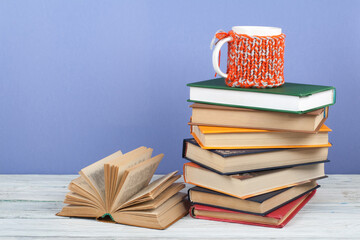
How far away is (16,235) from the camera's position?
92 cm

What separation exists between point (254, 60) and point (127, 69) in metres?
0.48

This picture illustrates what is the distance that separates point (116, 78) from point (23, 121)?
0.30 meters

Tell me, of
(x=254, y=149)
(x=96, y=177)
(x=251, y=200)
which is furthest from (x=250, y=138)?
(x=96, y=177)

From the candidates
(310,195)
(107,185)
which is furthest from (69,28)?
(310,195)

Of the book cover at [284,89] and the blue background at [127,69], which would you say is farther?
the blue background at [127,69]

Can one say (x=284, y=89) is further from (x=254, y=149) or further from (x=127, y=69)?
(x=127, y=69)

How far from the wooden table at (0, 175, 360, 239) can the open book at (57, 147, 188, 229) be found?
2 centimetres

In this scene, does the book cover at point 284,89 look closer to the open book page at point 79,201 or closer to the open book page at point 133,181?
the open book page at point 133,181

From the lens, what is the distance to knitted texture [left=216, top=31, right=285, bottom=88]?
98cm

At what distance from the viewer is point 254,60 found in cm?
99

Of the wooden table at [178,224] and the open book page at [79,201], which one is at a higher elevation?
the open book page at [79,201]

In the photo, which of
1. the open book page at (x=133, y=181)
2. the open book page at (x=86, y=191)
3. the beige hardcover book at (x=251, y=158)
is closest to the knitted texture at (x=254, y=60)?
the beige hardcover book at (x=251, y=158)

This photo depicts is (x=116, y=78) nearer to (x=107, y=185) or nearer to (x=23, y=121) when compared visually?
(x=23, y=121)

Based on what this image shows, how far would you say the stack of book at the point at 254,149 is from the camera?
0.96 m
